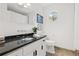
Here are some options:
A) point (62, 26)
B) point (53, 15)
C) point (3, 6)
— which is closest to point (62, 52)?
point (62, 26)

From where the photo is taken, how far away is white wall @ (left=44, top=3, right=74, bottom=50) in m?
1.79

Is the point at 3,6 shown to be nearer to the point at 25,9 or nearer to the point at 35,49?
the point at 25,9

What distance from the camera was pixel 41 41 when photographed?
201cm

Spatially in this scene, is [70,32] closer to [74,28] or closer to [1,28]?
[74,28]

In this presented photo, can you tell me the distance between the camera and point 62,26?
1889mm

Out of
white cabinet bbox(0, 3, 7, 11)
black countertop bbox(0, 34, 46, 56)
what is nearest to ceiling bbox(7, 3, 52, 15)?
white cabinet bbox(0, 3, 7, 11)

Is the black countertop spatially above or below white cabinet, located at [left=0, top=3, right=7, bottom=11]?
below

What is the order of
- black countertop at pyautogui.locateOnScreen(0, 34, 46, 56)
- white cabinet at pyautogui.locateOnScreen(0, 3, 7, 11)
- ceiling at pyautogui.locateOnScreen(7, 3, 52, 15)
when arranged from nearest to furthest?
black countertop at pyautogui.locateOnScreen(0, 34, 46, 56), white cabinet at pyautogui.locateOnScreen(0, 3, 7, 11), ceiling at pyautogui.locateOnScreen(7, 3, 52, 15)

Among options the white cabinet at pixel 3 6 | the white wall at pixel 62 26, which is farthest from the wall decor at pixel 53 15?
the white cabinet at pixel 3 6

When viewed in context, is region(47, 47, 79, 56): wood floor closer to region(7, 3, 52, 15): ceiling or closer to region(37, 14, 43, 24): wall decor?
region(37, 14, 43, 24): wall decor

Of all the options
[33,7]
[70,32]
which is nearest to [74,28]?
[70,32]

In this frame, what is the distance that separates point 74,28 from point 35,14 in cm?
72

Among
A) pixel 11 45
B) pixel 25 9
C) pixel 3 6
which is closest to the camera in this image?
pixel 11 45

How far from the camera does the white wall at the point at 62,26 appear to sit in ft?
5.88
